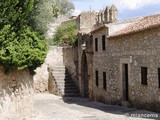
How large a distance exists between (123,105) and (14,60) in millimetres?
7765

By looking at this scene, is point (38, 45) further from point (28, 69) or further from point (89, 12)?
point (89, 12)

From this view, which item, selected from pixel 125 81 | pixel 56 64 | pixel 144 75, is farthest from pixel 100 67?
pixel 56 64

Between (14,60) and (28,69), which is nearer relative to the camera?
(14,60)

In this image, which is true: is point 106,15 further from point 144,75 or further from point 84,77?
point 144,75

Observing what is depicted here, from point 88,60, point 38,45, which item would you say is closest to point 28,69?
point 38,45

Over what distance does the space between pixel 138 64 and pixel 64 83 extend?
11.5 meters

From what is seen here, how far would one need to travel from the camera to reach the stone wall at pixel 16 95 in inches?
432

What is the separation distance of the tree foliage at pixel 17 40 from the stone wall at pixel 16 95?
457 millimetres

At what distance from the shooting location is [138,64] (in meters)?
14.7

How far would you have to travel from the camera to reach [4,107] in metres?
11.0

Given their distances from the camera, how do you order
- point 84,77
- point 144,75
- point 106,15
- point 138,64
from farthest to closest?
point 84,77
point 106,15
point 138,64
point 144,75

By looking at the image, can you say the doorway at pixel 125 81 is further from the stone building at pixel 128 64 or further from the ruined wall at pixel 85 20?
the ruined wall at pixel 85 20


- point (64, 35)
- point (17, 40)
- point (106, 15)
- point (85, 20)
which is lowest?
point (17, 40)

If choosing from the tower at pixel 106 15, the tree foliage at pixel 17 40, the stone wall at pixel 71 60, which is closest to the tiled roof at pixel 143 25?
the tree foliage at pixel 17 40
